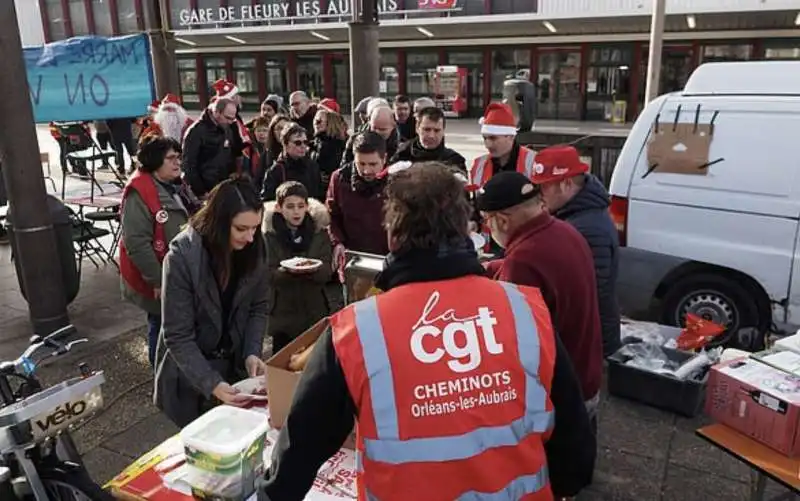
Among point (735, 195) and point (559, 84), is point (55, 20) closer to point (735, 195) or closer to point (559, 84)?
point (559, 84)

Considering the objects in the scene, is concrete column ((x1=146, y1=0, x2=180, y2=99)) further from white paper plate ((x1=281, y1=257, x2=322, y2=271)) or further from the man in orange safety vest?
the man in orange safety vest

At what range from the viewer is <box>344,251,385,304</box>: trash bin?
3.24m

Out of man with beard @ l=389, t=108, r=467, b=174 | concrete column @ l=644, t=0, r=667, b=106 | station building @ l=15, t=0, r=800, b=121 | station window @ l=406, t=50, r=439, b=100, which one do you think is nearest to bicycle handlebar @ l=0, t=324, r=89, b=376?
man with beard @ l=389, t=108, r=467, b=174

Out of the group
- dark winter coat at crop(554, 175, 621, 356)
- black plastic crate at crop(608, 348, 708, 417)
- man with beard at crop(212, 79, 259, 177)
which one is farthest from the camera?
man with beard at crop(212, 79, 259, 177)

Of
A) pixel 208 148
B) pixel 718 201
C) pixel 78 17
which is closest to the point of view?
pixel 718 201

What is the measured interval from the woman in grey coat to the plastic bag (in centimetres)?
315

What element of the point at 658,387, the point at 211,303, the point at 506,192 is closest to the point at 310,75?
the point at 658,387

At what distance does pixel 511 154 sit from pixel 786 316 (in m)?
2.34

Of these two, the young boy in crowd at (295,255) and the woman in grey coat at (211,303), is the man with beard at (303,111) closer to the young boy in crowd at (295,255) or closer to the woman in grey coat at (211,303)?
the young boy in crowd at (295,255)

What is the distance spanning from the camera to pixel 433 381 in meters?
1.50

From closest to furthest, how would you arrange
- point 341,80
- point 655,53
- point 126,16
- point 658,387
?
point 658,387 < point 655,53 < point 341,80 < point 126,16

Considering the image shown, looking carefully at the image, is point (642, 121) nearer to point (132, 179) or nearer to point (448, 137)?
point (132, 179)

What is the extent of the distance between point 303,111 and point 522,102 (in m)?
3.02

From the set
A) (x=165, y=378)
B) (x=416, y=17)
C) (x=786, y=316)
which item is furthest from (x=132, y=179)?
(x=416, y=17)
